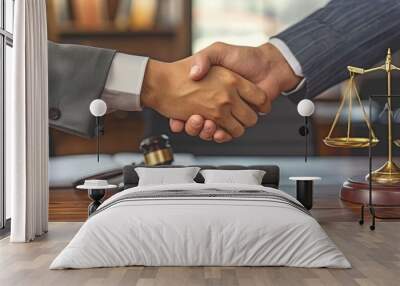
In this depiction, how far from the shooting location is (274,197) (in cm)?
508

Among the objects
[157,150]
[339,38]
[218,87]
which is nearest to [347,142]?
[339,38]

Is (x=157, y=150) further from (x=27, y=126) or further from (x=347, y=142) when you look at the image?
(x=347, y=142)

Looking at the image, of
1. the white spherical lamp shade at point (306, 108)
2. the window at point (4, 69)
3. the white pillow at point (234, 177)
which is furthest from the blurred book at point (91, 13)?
the white spherical lamp shade at point (306, 108)

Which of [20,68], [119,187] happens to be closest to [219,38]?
[119,187]

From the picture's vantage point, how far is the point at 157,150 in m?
7.33

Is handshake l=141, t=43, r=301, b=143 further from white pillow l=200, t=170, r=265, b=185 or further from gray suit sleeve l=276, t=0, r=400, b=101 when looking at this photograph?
white pillow l=200, t=170, r=265, b=185

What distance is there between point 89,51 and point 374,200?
3784 mm

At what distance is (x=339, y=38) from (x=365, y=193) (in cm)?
183

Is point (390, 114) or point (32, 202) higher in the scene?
point (390, 114)

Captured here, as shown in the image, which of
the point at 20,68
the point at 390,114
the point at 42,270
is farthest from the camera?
the point at 390,114

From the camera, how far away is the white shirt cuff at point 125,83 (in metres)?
7.09

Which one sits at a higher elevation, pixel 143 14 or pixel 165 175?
pixel 143 14

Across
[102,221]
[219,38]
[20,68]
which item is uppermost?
[219,38]

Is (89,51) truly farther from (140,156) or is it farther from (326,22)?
(326,22)
